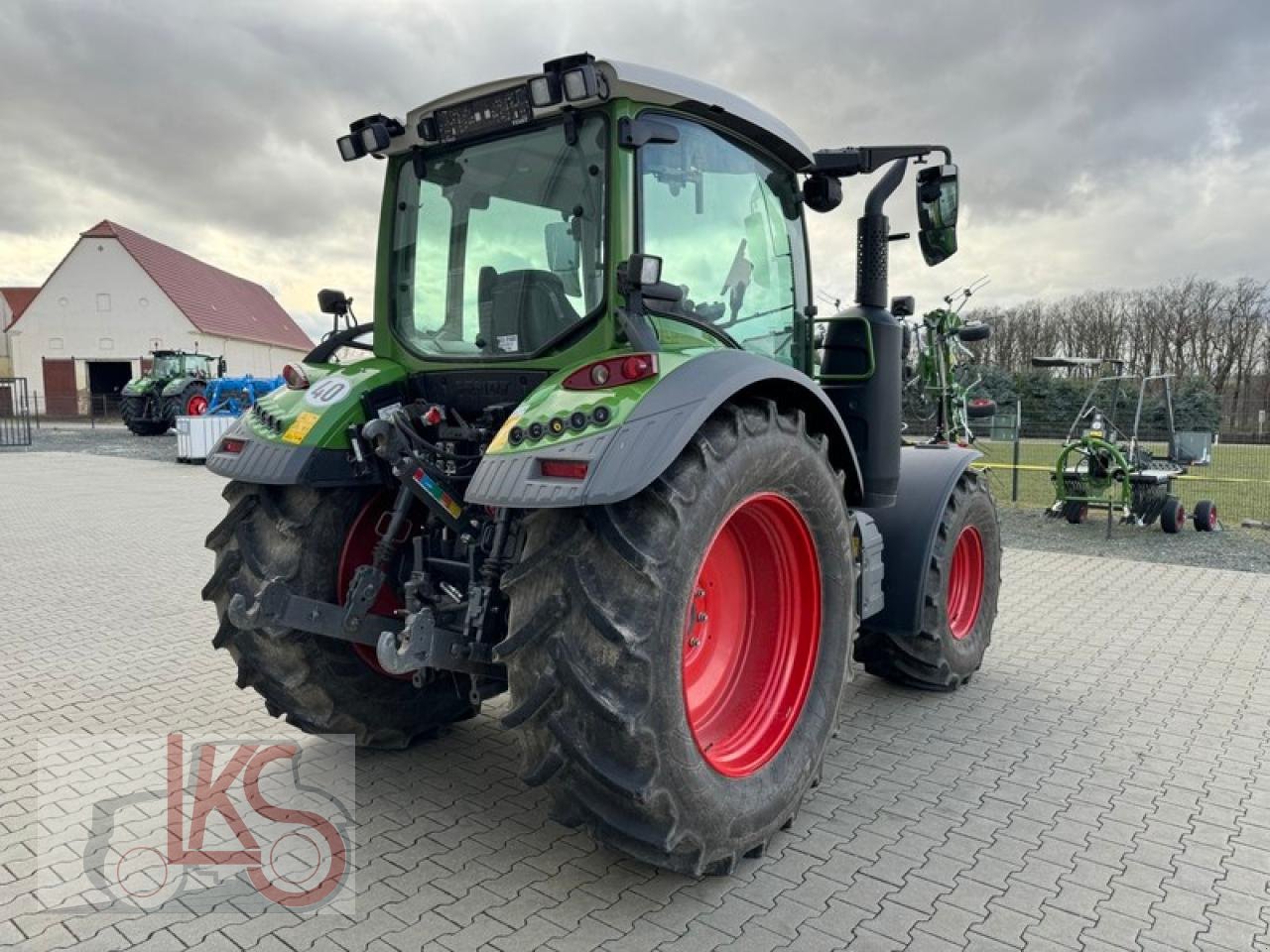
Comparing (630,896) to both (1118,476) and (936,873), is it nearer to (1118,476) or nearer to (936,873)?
(936,873)

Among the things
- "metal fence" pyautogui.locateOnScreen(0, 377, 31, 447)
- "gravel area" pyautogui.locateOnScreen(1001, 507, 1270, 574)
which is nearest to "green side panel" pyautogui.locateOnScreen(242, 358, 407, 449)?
"gravel area" pyautogui.locateOnScreen(1001, 507, 1270, 574)

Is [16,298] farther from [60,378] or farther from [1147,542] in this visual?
[1147,542]

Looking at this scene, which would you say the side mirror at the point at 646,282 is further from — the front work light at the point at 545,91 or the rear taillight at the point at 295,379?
the rear taillight at the point at 295,379

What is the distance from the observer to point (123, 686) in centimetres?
464

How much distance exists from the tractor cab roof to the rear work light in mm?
817

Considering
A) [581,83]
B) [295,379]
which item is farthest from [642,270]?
[295,379]

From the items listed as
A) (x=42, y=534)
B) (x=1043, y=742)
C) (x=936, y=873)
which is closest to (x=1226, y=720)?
(x=1043, y=742)

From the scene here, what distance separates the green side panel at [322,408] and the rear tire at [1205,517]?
1043cm

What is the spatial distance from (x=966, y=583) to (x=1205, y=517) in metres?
7.38

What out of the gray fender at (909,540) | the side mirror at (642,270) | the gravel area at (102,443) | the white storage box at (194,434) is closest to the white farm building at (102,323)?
the gravel area at (102,443)

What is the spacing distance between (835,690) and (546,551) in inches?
53.0

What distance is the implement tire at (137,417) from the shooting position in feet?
81.7

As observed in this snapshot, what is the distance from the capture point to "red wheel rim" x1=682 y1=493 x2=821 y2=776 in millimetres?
3043

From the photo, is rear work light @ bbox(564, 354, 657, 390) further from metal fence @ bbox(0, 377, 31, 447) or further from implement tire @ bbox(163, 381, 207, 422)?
metal fence @ bbox(0, 377, 31, 447)
